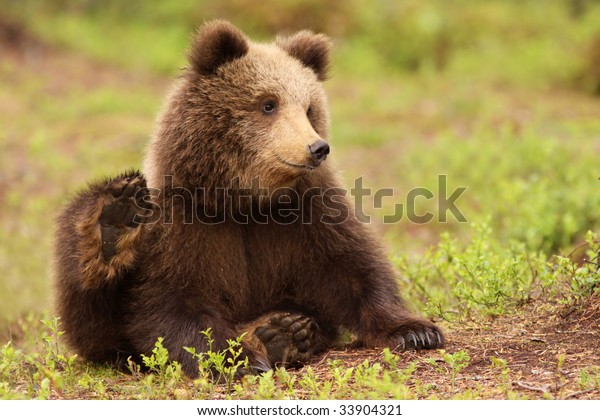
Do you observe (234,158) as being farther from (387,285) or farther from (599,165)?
(599,165)

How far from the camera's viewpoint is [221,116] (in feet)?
17.2

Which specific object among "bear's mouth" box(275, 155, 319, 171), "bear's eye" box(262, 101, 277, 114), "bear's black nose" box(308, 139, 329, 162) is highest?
"bear's eye" box(262, 101, 277, 114)

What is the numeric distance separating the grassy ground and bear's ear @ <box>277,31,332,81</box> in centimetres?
153

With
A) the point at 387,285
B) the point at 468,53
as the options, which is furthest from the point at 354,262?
the point at 468,53

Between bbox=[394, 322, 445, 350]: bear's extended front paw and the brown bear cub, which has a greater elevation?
the brown bear cub

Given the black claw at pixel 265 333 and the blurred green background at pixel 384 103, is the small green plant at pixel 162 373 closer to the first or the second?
the black claw at pixel 265 333

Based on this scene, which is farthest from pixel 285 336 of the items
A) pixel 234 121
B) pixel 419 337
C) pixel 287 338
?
pixel 234 121

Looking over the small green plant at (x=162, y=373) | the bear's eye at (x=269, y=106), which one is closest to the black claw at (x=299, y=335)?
the small green plant at (x=162, y=373)

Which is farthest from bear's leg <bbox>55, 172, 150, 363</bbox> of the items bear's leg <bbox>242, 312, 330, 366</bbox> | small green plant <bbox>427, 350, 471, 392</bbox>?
small green plant <bbox>427, 350, 471, 392</bbox>

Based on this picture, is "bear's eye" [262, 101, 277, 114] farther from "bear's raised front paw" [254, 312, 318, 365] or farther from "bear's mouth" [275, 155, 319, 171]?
"bear's raised front paw" [254, 312, 318, 365]

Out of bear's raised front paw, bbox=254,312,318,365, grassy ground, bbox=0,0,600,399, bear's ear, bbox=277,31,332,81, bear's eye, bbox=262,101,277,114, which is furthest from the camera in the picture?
bear's ear, bbox=277,31,332,81

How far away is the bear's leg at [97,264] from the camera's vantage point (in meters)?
4.82

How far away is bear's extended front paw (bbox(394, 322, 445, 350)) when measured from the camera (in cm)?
508

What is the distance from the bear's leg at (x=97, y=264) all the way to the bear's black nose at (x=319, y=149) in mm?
949
